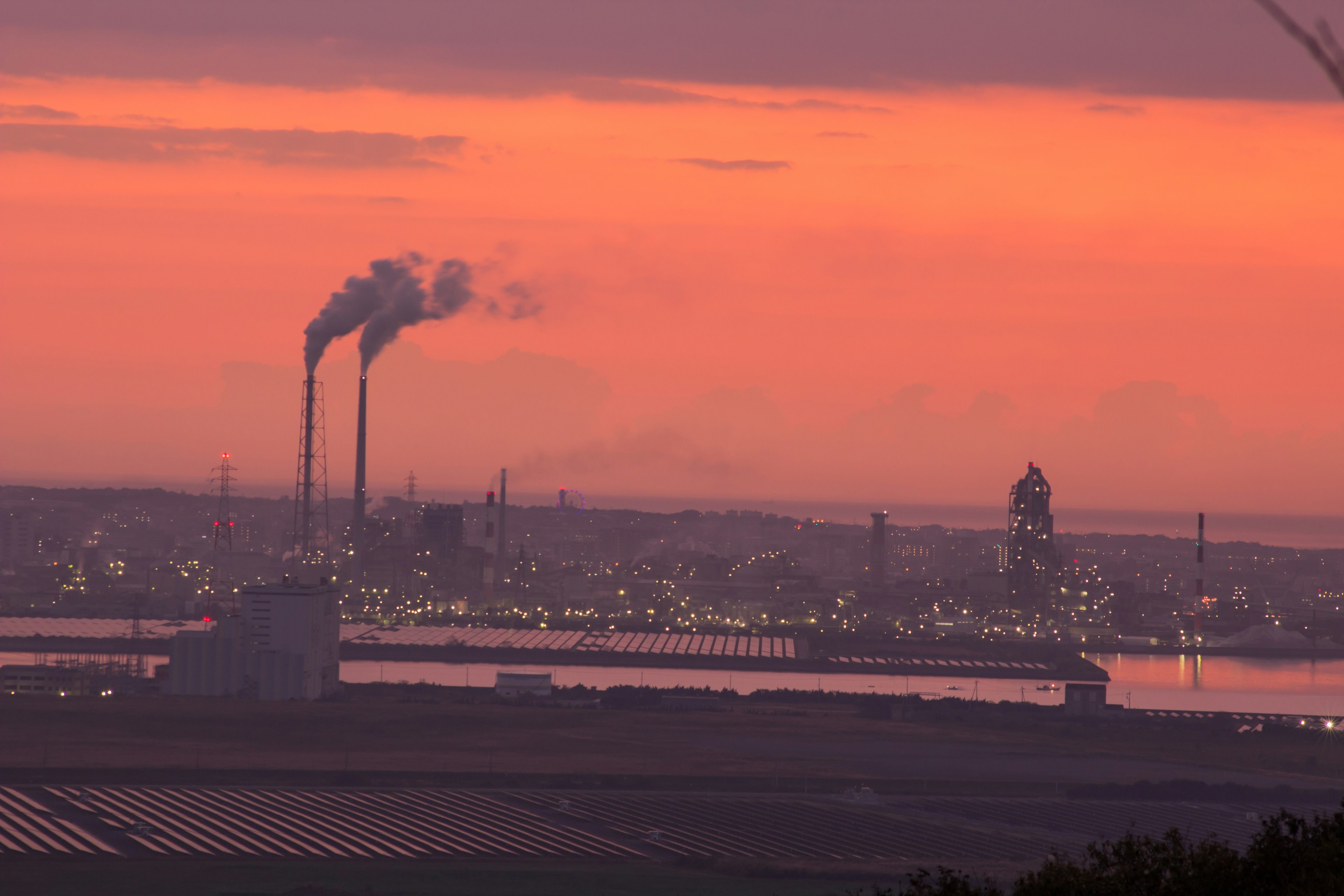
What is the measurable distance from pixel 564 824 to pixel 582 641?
32.5 metres

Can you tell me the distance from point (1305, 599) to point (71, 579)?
6126cm

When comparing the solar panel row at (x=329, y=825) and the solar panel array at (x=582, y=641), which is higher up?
the solar panel row at (x=329, y=825)

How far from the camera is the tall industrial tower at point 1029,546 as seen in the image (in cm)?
5578

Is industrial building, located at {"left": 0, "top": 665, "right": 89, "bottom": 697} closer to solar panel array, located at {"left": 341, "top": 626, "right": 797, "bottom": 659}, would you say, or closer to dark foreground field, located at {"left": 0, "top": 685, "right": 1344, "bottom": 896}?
dark foreground field, located at {"left": 0, "top": 685, "right": 1344, "bottom": 896}

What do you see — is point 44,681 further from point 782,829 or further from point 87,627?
point 87,627

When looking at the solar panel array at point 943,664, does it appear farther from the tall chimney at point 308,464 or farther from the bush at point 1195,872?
the bush at point 1195,872

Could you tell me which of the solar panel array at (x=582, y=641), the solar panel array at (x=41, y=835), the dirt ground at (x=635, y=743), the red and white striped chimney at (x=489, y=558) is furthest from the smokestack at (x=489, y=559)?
the solar panel array at (x=41, y=835)

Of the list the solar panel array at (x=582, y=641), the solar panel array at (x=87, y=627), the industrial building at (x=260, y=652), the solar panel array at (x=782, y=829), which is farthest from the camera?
the solar panel array at (x=87, y=627)

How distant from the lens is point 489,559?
5872 centimetres

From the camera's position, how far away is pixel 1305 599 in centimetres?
7744

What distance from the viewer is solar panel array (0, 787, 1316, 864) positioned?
672 inches

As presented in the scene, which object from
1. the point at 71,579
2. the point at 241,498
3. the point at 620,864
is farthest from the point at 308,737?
the point at 241,498

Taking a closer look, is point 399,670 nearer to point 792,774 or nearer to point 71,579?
point 792,774

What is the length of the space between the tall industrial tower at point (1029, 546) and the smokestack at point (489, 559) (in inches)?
785
